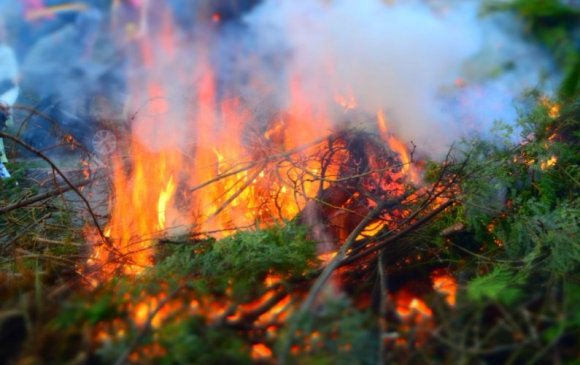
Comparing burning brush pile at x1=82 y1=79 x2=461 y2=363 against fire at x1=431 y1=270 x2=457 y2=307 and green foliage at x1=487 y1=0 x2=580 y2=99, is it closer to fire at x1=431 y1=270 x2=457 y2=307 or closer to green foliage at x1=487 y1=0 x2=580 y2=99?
fire at x1=431 y1=270 x2=457 y2=307

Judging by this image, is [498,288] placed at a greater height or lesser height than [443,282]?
lesser

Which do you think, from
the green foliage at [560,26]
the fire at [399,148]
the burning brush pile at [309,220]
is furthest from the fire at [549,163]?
the green foliage at [560,26]

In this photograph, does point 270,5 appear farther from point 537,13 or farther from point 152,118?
point 537,13

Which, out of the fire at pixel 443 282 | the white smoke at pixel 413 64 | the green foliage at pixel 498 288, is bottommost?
the green foliage at pixel 498 288

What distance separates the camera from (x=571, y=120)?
3035 mm

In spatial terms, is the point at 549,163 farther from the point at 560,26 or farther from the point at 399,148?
the point at 560,26

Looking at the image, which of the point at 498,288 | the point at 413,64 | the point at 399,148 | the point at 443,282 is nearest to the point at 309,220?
the point at 399,148

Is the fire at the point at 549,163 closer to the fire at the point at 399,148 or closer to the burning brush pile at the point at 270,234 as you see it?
the burning brush pile at the point at 270,234

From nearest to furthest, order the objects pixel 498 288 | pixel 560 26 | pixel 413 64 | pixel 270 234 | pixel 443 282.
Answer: pixel 498 288 < pixel 560 26 < pixel 443 282 < pixel 270 234 < pixel 413 64

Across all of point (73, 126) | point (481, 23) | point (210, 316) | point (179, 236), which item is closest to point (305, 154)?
point (179, 236)

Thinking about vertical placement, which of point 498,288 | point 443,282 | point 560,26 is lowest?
point 498,288

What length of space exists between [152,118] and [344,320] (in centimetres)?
288

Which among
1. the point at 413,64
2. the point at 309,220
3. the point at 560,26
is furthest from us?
the point at 413,64

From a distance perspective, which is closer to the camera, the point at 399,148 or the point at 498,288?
the point at 498,288
